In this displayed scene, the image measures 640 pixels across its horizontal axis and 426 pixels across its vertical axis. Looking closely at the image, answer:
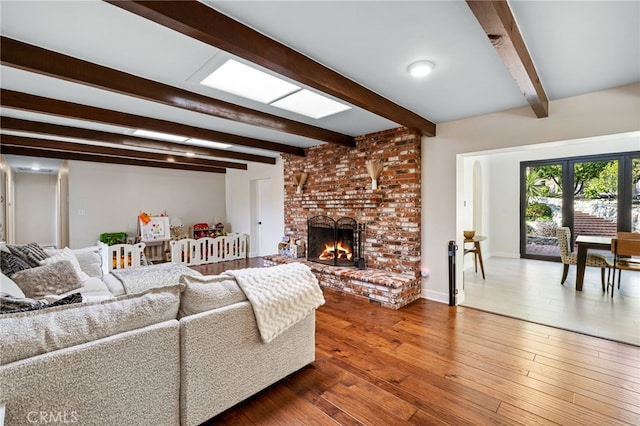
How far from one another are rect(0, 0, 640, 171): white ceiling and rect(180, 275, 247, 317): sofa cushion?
5.12 feet

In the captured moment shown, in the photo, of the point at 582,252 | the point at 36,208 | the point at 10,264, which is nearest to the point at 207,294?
the point at 10,264

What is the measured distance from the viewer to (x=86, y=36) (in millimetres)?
1826

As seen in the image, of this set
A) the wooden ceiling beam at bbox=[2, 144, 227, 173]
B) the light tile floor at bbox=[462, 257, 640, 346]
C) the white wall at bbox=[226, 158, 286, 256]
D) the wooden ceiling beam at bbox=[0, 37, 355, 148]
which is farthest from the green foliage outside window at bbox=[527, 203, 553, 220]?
the wooden ceiling beam at bbox=[2, 144, 227, 173]

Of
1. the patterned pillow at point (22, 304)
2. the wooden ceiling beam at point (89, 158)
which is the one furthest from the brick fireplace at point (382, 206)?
the wooden ceiling beam at point (89, 158)

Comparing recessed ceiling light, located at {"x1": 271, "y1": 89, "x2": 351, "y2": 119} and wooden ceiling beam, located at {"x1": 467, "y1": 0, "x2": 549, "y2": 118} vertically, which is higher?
recessed ceiling light, located at {"x1": 271, "y1": 89, "x2": 351, "y2": 119}

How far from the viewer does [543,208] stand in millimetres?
6375

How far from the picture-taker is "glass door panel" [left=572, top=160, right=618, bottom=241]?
5.49 metres

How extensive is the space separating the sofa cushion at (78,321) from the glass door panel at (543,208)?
7470 millimetres

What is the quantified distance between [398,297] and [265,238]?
395 centimetres

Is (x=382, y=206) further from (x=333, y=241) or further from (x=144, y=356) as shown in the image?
(x=144, y=356)

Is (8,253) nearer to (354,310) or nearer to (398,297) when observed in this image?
(354,310)

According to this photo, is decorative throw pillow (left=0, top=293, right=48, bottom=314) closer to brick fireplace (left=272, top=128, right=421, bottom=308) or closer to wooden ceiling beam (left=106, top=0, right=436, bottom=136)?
wooden ceiling beam (left=106, top=0, right=436, bottom=136)

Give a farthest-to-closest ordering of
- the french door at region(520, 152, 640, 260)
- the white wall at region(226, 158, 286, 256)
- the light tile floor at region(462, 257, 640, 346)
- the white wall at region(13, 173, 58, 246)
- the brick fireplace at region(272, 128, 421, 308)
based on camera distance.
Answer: the white wall at region(13, 173, 58, 246), the white wall at region(226, 158, 286, 256), the french door at region(520, 152, 640, 260), the brick fireplace at region(272, 128, 421, 308), the light tile floor at region(462, 257, 640, 346)

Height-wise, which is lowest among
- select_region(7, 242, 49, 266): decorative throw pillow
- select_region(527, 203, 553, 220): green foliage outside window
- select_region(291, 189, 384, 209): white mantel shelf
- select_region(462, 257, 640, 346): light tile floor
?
select_region(462, 257, 640, 346): light tile floor
